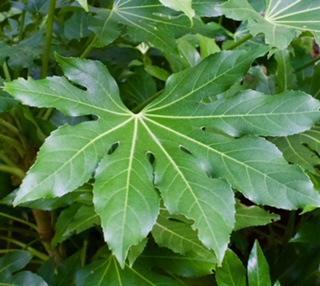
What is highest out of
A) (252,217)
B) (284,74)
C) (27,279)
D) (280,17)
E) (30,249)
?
(280,17)

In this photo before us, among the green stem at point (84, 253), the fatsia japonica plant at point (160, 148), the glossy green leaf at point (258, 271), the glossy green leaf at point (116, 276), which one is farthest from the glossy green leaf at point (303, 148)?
the green stem at point (84, 253)

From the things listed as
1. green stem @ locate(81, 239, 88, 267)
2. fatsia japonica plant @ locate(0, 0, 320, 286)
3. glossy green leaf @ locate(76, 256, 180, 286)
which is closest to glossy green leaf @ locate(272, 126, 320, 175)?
fatsia japonica plant @ locate(0, 0, 320, 286)

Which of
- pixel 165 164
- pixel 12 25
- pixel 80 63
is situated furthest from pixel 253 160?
→ pixel 12 25

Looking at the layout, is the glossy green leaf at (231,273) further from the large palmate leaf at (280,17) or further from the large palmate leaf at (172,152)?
the large palmate leaf at (280,17)

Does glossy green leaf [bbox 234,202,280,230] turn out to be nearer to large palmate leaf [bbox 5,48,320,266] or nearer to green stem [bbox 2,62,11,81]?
large palmate leaf [bbox 5,48,320,266]

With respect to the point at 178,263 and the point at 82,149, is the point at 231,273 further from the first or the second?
the point at 82,149

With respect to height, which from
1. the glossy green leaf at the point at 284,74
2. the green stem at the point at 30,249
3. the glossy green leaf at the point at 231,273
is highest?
the glossy green leaf at the point at 284,74

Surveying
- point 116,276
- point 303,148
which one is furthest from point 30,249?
point 303,148

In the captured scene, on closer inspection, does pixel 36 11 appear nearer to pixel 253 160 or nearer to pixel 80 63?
pixel 80 63
